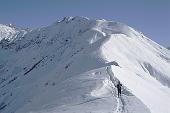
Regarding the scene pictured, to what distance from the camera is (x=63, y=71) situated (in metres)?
163

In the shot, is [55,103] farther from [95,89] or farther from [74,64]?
[74,64]

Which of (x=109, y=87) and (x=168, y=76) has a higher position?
(x=168, y=76)

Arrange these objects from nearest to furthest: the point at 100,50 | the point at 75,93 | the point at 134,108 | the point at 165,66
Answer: the point at 134,108
the point at 75,93
the point at 100,50
the point at 165,66

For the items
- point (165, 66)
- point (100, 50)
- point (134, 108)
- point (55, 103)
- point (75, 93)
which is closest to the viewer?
point (134, 108)

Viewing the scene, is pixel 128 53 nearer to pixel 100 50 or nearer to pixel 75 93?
pixel 100 50

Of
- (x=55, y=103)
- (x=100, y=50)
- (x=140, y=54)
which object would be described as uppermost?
(x=140, y=54)

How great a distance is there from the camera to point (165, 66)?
175750 millimetres

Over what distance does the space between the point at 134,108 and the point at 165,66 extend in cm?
12796

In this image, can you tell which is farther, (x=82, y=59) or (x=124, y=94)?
(x=82, y=59)

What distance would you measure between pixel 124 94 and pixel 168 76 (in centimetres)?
9181

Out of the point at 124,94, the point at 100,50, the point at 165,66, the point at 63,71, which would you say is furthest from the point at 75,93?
the point at 165,66

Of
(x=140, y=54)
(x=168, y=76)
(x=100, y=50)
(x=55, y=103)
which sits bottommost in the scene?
(x=55, y=103)

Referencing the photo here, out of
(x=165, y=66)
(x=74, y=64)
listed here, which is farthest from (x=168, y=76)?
(x=74, y=64)

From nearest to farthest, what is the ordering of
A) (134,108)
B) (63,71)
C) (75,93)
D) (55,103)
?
(134,108), (55,103), (75,93), (63,71)
